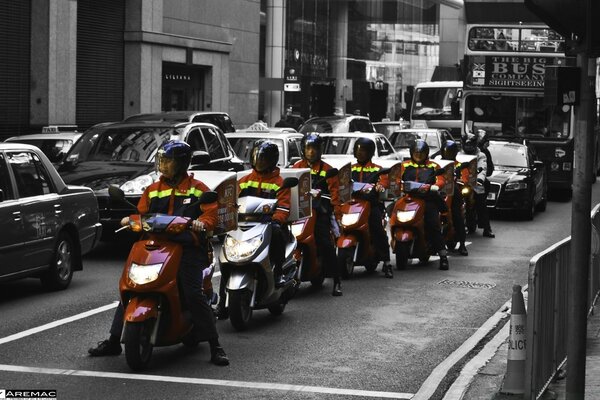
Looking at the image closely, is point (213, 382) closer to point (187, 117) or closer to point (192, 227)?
point (192, 227)

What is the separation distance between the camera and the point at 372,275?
1473 cm

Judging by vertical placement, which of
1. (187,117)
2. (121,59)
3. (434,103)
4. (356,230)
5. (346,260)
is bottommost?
Result: (346,260)

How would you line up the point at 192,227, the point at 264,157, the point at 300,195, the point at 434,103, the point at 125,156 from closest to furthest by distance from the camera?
the point at 192,227
the point at 264,157
the point at 300,195
the point at 125,156
the point at 434,103

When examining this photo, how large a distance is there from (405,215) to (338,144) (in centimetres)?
935

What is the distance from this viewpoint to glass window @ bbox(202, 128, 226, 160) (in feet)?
60.7

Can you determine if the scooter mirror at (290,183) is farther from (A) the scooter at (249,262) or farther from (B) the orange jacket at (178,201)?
(B) the orange jacket at (178,201)

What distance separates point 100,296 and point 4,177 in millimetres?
1626

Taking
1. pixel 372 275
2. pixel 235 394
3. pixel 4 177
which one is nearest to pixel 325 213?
pixel 372 275

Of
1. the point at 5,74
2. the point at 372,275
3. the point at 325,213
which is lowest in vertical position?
the point at 372,275

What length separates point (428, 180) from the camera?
15.2m

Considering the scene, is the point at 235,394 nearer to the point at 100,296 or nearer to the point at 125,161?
the point at 100,296

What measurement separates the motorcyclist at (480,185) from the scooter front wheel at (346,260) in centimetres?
587

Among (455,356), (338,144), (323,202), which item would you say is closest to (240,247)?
(455,356)

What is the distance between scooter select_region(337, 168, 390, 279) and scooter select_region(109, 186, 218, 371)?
5204mm
